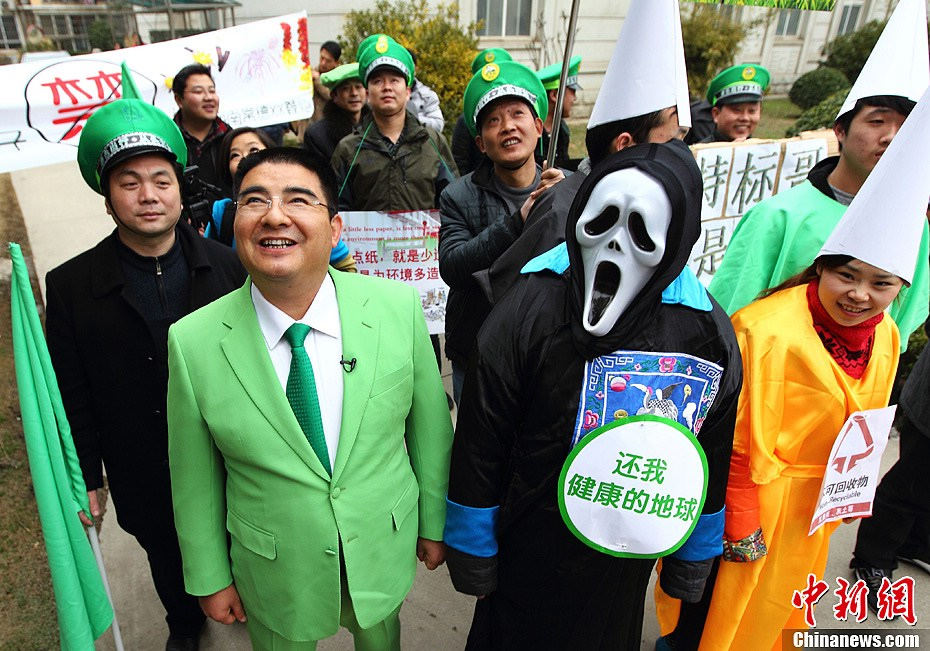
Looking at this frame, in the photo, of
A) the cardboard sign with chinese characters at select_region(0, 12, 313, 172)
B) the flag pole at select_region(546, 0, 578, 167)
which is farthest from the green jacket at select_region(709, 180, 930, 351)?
the cardboard sign with chinese characters at select_region(0, 12, 313, 172)

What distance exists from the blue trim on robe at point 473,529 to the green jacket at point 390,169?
239cm

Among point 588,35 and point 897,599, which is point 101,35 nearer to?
point 588,35

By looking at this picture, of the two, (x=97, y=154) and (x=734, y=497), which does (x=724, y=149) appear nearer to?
(x=734, y=497)

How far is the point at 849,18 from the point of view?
19.8 m

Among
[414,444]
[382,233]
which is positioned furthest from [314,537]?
[382,233]

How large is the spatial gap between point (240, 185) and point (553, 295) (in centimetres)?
83

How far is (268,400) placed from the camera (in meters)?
1.56

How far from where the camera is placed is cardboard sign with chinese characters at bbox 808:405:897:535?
1.91m

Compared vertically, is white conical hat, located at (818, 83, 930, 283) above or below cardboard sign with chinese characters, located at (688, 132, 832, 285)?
above

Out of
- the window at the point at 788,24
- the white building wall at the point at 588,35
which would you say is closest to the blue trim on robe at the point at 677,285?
the white building wall at the point at 588,35

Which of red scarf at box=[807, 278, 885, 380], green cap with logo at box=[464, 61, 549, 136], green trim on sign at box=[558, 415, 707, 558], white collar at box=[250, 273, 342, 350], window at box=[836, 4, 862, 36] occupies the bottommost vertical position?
green trim on sign at box=[558, 415, 707, 558]

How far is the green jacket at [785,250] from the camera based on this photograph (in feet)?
7.63

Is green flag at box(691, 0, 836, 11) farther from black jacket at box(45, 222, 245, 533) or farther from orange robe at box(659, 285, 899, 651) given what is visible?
black jacket at box(45, 222, 245, 533)

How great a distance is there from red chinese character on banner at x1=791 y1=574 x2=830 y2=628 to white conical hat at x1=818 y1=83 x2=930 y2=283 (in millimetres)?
1081
